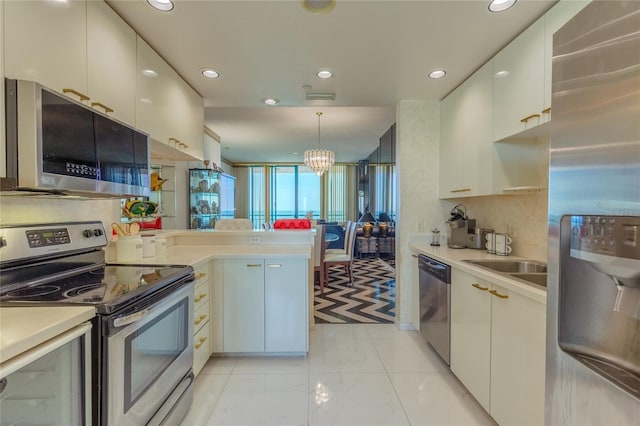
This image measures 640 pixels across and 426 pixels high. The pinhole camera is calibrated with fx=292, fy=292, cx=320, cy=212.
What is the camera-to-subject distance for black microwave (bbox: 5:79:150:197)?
1.06 metres

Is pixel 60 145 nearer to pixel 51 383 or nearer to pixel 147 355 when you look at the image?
pixel 51 383

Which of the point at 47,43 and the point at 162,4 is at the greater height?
the point at 162,4

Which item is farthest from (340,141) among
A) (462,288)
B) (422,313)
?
(462,288)

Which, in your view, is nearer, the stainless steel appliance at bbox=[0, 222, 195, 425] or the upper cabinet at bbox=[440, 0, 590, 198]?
the stainless steel appliance at bbox=[0, 222, 195, 425]

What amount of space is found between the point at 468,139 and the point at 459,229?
2.72 ft

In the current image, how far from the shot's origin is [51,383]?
0.94m

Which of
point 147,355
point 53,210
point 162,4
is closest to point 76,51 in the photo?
point 162,4

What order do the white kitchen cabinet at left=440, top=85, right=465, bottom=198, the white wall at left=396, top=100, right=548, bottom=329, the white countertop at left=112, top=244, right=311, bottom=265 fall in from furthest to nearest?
the white wall at left=396, top=100, right=548, bottom=329 < the white kitchen cabinet at left=440, top=85, right=465, bottom=198 < the white countertop at left=112, top=244, right=311, bottom=265

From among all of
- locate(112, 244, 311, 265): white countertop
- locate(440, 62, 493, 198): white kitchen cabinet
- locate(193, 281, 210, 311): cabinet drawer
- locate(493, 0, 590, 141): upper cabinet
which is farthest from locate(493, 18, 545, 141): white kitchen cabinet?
locate(193, 281, 210, 311): cabinet drawer

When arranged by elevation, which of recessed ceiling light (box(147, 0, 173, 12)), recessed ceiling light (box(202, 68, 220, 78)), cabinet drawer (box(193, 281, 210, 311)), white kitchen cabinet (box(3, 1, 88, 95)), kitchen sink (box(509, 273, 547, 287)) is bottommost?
cabinet drawer (box(193, 281, 210, 311))

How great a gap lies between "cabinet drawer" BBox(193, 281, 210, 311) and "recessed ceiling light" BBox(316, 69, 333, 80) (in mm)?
1906

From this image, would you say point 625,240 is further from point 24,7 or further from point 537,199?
point 24,7

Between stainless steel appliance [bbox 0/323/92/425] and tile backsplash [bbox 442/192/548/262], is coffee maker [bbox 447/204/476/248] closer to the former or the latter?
tile backsplash [bbox 442/192/548/262]

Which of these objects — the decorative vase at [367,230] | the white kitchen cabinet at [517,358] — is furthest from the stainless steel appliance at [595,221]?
the decorative vase at [367,230]
